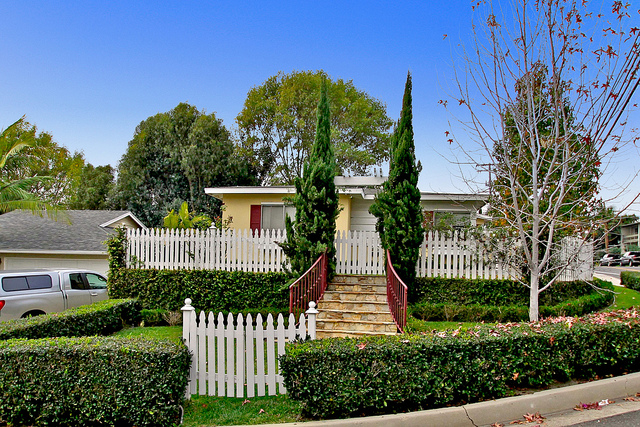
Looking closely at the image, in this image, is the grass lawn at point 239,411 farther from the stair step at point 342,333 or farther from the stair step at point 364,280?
the stair step at point 364,280

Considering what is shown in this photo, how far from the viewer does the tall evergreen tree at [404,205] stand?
10633 millimetres

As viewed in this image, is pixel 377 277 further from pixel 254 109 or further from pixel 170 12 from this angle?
pixel 254 109

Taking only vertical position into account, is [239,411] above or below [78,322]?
Answer: below

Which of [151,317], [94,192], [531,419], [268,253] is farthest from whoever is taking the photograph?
[94,192]

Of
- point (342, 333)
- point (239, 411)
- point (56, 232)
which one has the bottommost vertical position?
point (342, 333)

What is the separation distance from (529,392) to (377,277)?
19.9ft

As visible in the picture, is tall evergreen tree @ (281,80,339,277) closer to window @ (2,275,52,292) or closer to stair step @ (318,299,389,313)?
stair step @ (318,299,389,313)

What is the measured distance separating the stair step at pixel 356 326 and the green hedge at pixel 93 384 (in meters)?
4.26

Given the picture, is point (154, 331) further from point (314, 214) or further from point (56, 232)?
point (56, 232)

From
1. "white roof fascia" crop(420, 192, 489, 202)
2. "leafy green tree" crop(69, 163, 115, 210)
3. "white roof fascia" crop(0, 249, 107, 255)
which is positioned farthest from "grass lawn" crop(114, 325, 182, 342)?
"leafy green tree" crop(69, 163, 115, 210)

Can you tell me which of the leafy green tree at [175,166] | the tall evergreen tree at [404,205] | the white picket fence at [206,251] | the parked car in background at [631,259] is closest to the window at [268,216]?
the white picket fence at [206,251]

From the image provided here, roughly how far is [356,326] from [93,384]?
526cm

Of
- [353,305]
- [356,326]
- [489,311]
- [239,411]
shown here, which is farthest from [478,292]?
[239,411]

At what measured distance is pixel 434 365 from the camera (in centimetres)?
469
